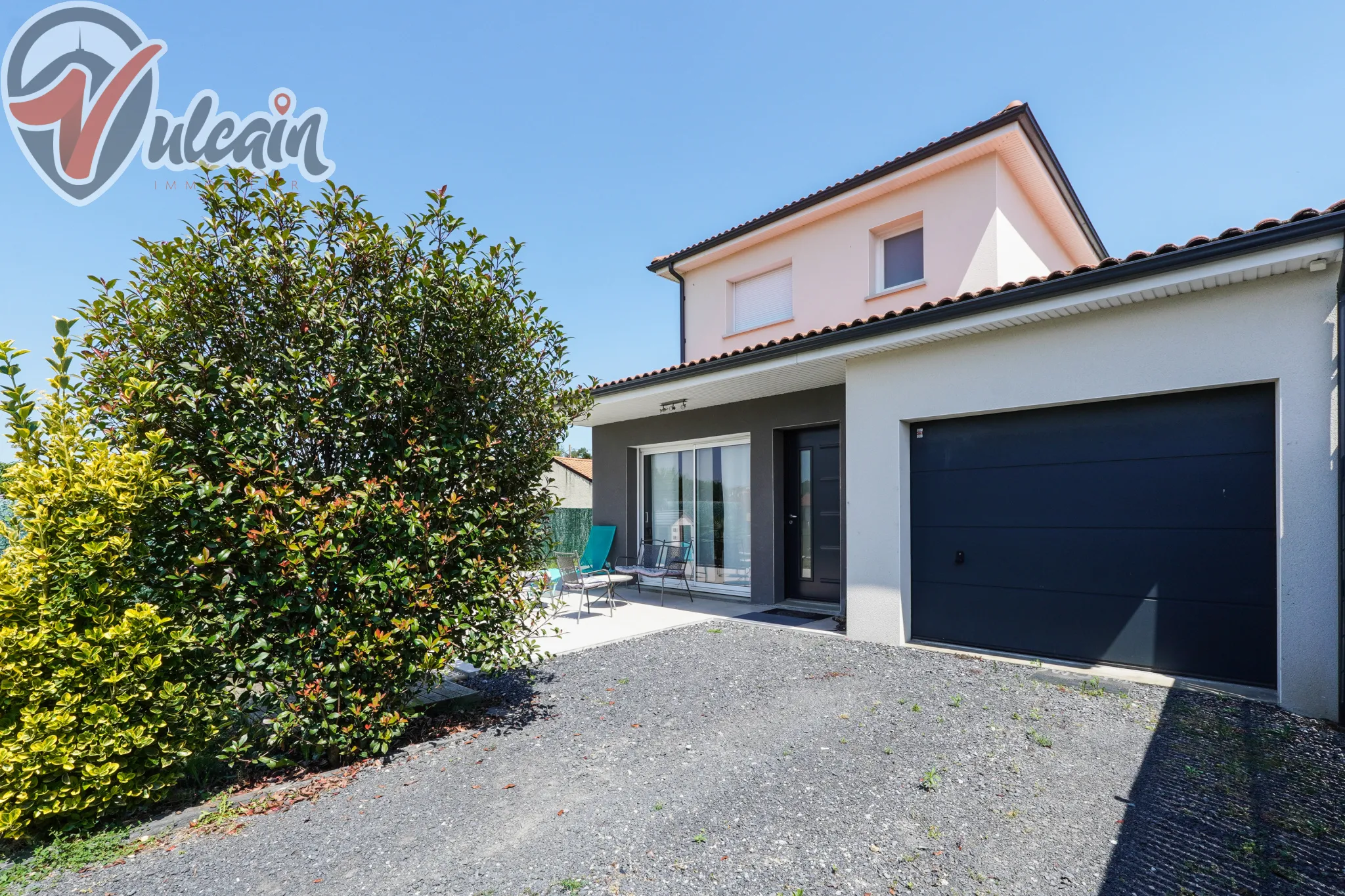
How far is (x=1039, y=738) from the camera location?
387cm

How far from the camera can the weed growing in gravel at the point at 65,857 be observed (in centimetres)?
256

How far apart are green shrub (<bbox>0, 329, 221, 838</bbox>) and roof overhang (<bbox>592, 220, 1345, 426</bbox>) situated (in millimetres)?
3867

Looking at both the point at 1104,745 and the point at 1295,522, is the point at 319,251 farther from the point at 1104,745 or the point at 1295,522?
the point at 1295,522

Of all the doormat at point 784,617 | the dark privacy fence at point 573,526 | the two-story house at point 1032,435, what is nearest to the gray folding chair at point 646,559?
the two-story house at point 1032,435

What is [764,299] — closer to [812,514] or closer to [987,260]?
[987,260]

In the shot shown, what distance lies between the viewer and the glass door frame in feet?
31.0

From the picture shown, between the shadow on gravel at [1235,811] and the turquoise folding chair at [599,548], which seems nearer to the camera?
the shadow on gravel at [1235,811]

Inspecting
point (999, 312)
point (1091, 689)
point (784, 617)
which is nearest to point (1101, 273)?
point (999, 312)

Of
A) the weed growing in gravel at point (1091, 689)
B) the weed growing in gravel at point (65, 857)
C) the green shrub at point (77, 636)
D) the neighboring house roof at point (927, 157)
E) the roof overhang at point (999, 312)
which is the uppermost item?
the neighboring house roof at point (927, 157)

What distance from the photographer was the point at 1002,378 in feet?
18.9

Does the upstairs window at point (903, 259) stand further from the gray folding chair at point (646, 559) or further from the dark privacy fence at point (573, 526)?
the dark privacy fence at point (573, 526)

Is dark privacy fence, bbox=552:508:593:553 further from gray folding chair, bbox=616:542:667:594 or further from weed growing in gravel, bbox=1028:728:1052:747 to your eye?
weed growing in gravel, bbox=1028:728:1052:747

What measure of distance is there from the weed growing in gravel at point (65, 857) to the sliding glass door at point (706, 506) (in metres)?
7.37

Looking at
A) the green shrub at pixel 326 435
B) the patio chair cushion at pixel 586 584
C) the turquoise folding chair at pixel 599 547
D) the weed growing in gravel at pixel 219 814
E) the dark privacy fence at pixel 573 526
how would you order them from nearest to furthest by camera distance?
the weed growing in gravel at pixel 219 814, the green shrub at pixel 326 435, the patio chair cushion at pixel 586 584, the turquoise folding chair at pixel 599 547, the dark privacy fence at pixel 573 526
